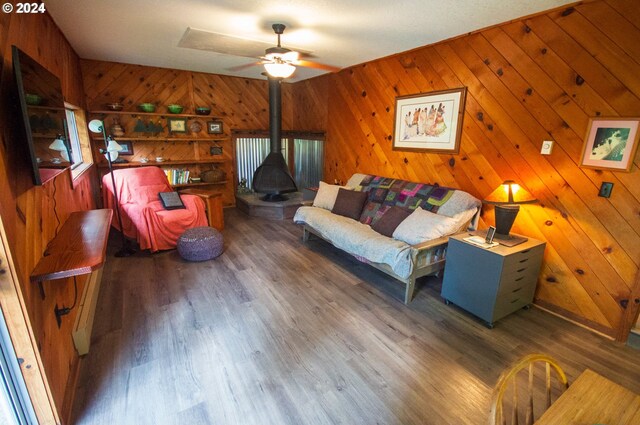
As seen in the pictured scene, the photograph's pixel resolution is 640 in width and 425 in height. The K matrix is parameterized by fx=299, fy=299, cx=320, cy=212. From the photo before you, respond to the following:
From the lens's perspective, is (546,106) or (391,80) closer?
(546,106)

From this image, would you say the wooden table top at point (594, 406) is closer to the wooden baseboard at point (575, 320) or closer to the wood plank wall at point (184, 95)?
the wooden baseboard at point (575, 320)

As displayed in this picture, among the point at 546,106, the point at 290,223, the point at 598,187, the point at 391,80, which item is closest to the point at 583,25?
the point at 546,106

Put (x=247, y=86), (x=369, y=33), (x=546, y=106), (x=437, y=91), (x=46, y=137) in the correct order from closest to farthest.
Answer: (x=46, y=137)
(x=546, y=106)
(x=369, y=33)
(x=437, y=91)
(x=247, y=86)

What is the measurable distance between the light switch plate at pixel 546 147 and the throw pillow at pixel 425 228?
0.88 m

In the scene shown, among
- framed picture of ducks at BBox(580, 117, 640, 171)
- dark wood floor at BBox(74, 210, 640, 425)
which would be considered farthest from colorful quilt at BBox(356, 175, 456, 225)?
framed picture of ducks at BBox(580, 117, 640, 171)

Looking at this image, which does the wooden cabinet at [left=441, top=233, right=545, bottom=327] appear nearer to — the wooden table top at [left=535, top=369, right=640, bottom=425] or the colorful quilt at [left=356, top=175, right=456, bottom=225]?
the colorful quilt at [left=356, top=175, right=456, bottom=225]

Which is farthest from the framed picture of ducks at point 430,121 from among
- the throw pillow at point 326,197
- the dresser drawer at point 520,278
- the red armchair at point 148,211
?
the red armchair at point 148,211

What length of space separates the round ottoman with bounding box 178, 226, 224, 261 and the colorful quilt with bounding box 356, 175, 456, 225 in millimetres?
1734

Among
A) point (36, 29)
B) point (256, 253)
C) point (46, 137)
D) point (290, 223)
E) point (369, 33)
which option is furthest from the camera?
point (290, 223)

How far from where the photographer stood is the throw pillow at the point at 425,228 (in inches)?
107

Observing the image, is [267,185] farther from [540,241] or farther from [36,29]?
[540,241]

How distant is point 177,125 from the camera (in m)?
4.99

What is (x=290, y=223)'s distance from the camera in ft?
15.9

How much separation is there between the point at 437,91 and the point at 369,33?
953 mm
